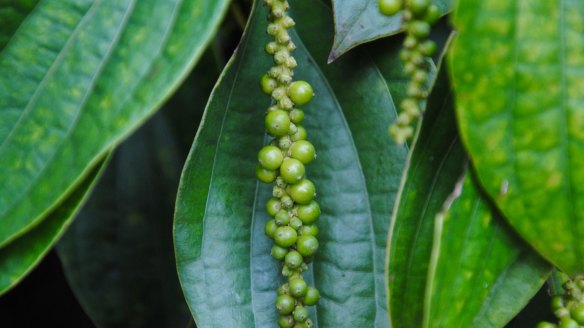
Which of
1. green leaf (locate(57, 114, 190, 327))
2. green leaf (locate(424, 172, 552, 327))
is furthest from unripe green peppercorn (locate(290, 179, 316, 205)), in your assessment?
green leaf (locate(57, 114, 190, 327))

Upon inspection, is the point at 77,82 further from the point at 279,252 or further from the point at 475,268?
the point at 475,268

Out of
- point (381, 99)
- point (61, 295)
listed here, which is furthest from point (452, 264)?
point (61, 295)

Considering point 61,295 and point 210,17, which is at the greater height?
point 210,17

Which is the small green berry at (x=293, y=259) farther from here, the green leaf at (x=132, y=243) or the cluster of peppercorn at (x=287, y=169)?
the green leaf at (x=132, y=243)

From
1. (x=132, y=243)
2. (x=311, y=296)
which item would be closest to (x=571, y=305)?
(x=311, y=296)

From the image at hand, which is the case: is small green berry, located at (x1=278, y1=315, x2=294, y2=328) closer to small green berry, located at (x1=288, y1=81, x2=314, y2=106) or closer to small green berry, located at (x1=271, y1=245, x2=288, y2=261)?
small green berry, located at (x1=271, y1=245, x2=288, y2=261)

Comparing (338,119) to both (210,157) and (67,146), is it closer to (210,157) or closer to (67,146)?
(210,157)
